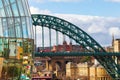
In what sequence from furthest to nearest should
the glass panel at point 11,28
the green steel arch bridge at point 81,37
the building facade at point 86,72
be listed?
1. the building facade at point 86,72
2. the green steel arch bridge at point 81,37
3. the glass panel at point 11,28

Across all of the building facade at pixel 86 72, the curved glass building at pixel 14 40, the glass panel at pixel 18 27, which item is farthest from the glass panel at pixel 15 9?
the building facade at pixel 86 72

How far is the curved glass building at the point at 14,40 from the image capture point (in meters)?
18.0

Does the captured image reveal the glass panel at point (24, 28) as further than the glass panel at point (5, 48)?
Yes

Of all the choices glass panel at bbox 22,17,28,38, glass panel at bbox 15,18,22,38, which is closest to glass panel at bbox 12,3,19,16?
glass panel at bbox 15,18,22,38

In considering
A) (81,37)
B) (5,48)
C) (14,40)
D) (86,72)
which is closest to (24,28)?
(14,40)

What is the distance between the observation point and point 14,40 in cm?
1852

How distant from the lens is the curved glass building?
18.0 m

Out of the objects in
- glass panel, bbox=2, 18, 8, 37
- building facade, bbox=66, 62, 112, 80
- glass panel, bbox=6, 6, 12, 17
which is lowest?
building facade, bbox=66, 62, 112, 80

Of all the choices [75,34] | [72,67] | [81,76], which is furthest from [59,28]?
[72,67]

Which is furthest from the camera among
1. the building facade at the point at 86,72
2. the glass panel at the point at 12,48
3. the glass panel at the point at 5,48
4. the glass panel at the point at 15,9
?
the building facade at the point at 86,72

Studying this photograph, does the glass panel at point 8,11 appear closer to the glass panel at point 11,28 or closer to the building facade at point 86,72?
the glass panel at point 11,28

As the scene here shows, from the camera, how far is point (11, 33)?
60.7 ft

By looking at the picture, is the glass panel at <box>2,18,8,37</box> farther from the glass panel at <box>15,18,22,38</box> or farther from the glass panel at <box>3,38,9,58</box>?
the glass panel at <box>15,18,22,38</box>

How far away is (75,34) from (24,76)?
92.8 m
